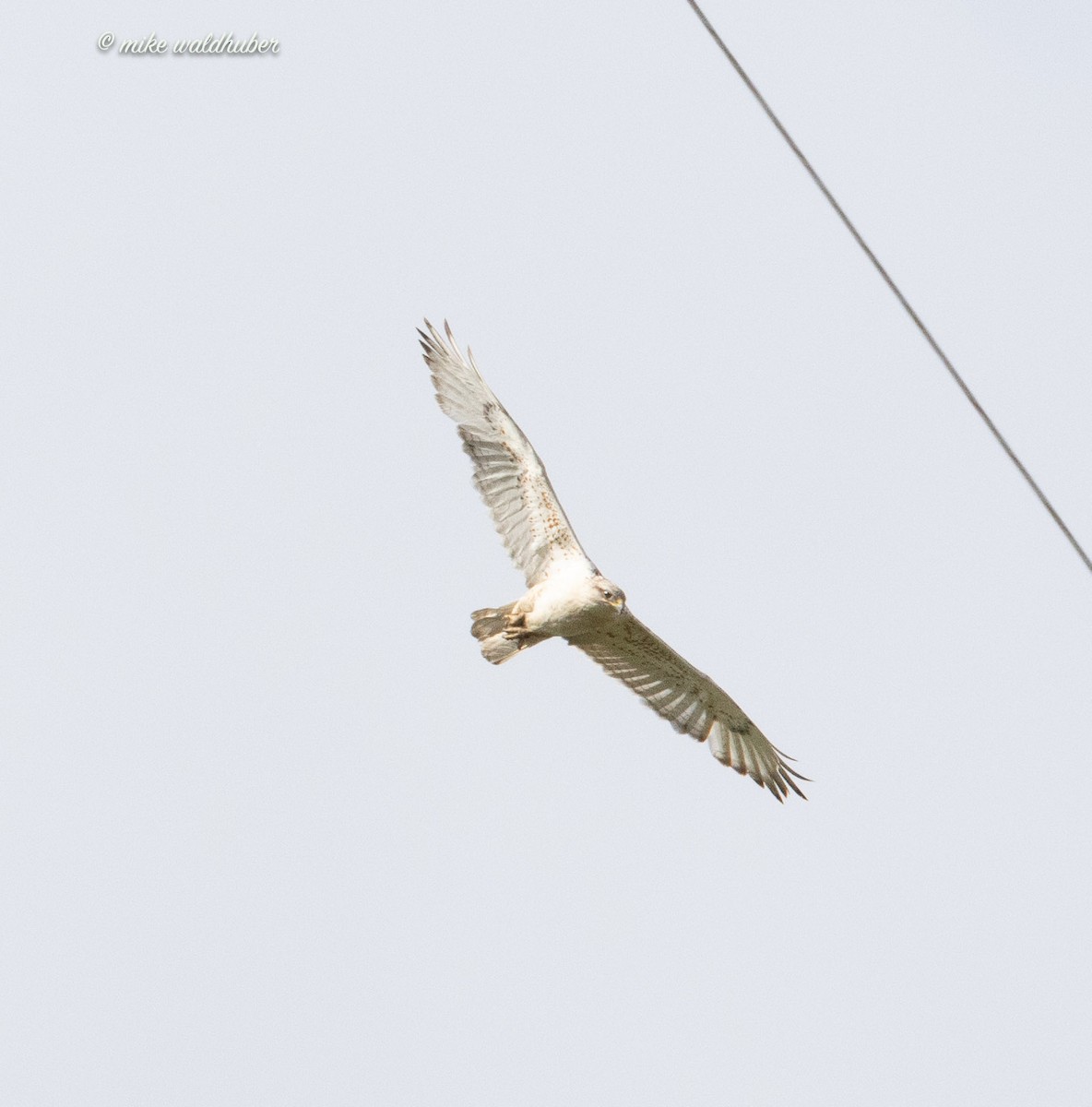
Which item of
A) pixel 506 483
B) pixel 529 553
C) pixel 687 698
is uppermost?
pixel 506 483

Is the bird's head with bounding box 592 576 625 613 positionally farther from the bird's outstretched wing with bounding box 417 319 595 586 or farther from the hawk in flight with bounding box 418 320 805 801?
the bird's outstretched wing with bounding box 417 319 595 586

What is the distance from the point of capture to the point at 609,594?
427 inches

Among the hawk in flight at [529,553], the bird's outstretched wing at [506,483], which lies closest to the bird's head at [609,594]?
the hawk in flight at [529,553]

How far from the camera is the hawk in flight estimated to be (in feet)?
36.2

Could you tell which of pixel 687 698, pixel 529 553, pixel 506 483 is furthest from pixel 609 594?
pixel 687 698

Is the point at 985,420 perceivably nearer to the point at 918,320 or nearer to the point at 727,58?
the point at 918,320

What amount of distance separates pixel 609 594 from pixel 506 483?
1.12 metres

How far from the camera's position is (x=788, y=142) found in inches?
241

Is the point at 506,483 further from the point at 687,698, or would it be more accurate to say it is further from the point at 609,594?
the point at 687,698

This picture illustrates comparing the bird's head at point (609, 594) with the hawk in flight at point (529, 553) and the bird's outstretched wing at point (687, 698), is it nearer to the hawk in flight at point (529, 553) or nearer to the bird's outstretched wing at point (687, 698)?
the hawk in flight at point (529, 553)

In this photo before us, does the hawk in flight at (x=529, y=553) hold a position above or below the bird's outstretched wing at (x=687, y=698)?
above

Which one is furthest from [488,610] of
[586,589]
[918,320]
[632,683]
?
[918,320]

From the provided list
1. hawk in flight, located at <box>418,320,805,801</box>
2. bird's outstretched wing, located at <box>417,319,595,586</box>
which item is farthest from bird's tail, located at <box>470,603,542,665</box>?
bird's outstretched wing, located at <box>417,319,595,586</box>

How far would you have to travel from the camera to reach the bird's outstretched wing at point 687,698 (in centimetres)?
1163
